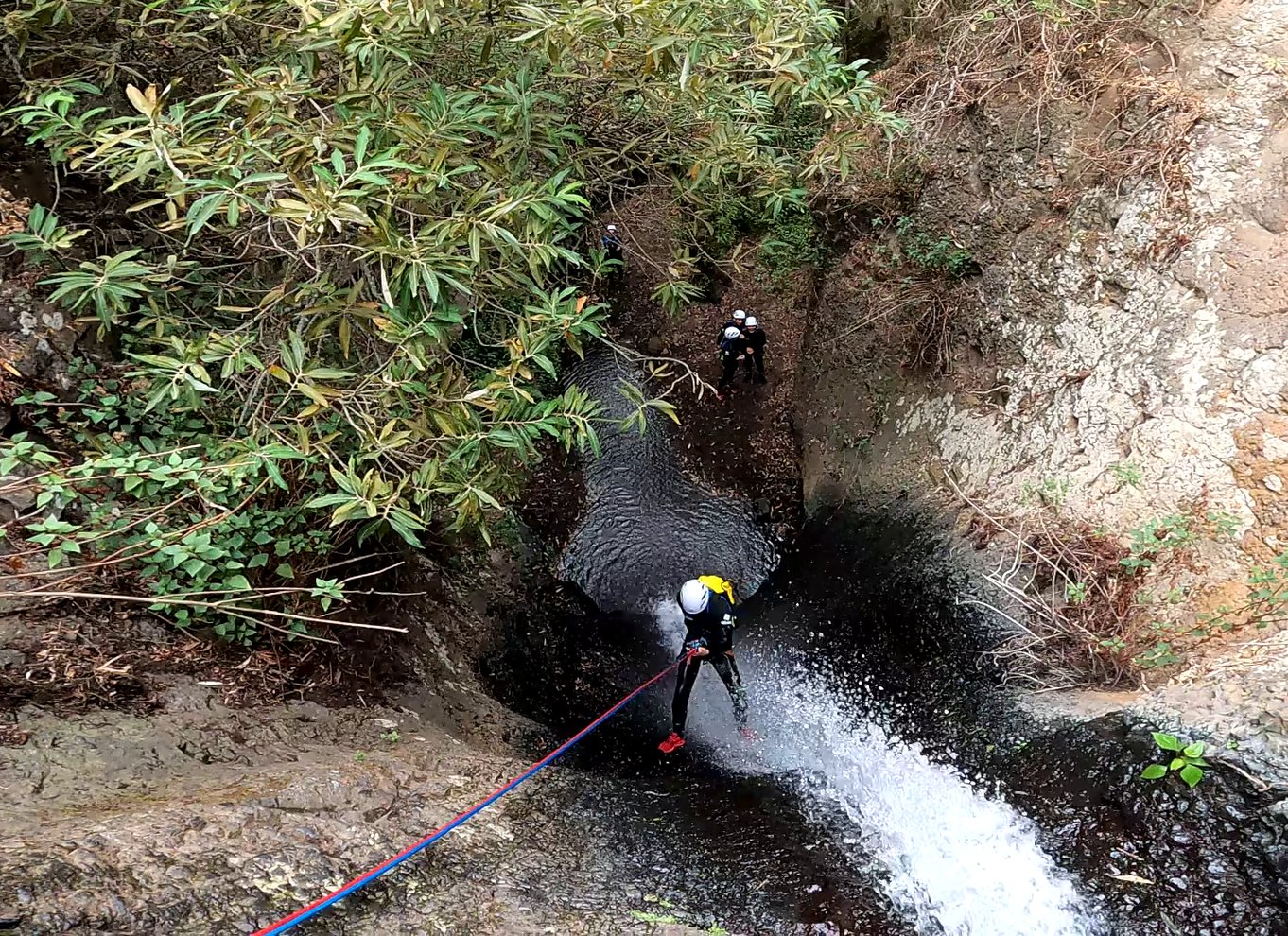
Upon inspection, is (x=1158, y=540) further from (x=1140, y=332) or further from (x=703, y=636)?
(x=703, y=636)

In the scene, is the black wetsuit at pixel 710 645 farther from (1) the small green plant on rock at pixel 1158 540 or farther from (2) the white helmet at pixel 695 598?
(1) the small green plant on rock at pixel 1158 540

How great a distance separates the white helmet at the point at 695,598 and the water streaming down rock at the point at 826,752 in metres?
1.52

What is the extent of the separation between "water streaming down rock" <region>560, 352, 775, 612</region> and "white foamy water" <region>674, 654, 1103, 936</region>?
6.23 feet

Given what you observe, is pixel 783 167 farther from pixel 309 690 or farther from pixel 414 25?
pixel 309 690

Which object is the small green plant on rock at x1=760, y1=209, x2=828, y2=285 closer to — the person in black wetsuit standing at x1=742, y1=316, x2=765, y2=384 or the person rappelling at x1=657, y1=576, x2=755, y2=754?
the person in black wetsuit standing at x1=742, y1=316, x2=765, y2=384

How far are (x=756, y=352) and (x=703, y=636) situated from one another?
5692 mm

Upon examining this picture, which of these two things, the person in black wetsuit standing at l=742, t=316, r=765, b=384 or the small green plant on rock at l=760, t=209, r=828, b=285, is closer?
the person in black wetsuit standing at l=742, t=316, r=765, b=384

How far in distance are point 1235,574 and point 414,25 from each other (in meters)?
5.98

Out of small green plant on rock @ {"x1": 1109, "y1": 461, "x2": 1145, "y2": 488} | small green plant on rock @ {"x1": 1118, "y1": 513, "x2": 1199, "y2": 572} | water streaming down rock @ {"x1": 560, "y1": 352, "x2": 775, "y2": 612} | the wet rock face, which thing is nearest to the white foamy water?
the wet rock face

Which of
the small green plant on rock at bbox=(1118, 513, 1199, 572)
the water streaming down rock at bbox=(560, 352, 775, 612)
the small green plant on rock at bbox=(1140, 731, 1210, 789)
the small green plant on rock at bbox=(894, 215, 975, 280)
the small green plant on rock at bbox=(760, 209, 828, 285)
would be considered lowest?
the water streaming down rock at bbox=(560, 352, 775, 612)

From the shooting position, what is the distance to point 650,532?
919 cm

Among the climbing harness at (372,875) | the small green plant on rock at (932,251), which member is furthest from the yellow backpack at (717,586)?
the small green plant on rock at (932,251)

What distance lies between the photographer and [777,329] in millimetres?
11266

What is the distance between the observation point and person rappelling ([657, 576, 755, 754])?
18.7 feet
